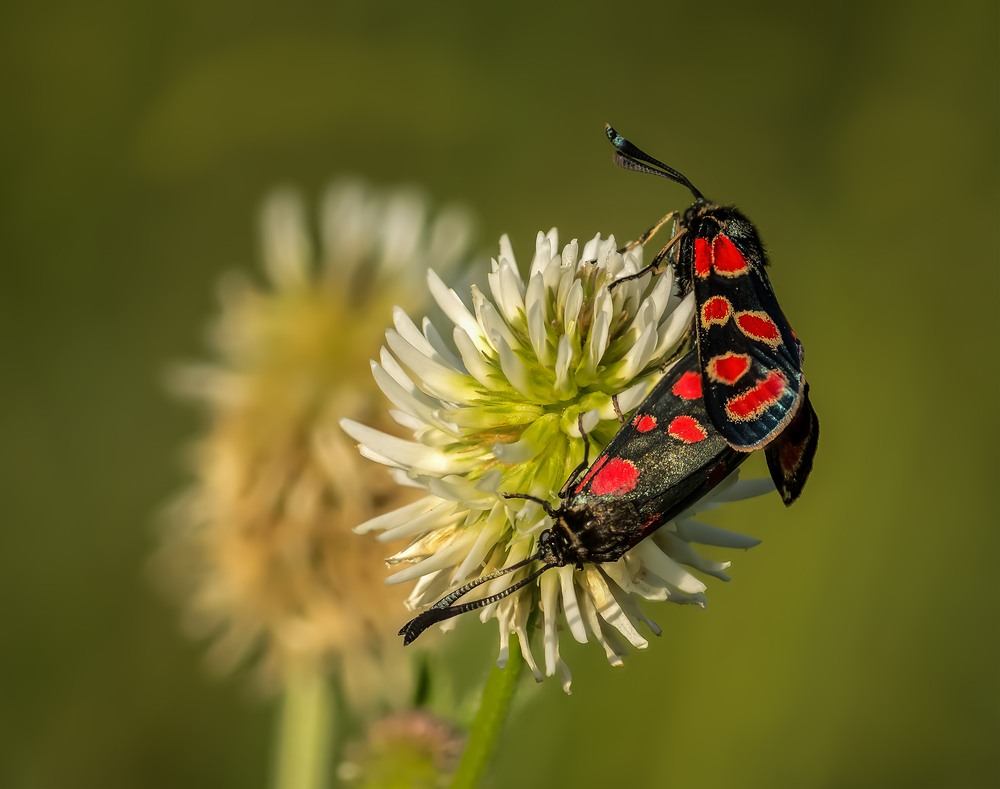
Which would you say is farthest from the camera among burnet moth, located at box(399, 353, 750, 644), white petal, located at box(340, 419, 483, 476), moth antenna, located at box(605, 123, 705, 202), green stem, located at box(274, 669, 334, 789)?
green stem, located at box(274, 669, 334, 789)

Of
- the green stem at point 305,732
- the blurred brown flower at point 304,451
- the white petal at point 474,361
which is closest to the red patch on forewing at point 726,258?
the white petal at point 474,361

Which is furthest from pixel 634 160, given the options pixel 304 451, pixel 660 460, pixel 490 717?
pixel 304 451

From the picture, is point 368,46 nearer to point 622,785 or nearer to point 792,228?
point 792,228

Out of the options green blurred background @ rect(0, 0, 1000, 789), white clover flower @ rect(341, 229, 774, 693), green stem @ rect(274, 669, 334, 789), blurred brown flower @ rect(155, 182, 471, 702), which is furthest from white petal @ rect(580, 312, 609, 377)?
green blurred background @ rect(0, 0, 1000, 789)

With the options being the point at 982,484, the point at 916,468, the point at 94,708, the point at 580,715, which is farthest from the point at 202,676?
the point at 982,484

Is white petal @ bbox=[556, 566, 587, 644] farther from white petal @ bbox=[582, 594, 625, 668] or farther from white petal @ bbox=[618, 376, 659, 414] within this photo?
white petal @ bbox=[618, 376, 659, 414]
